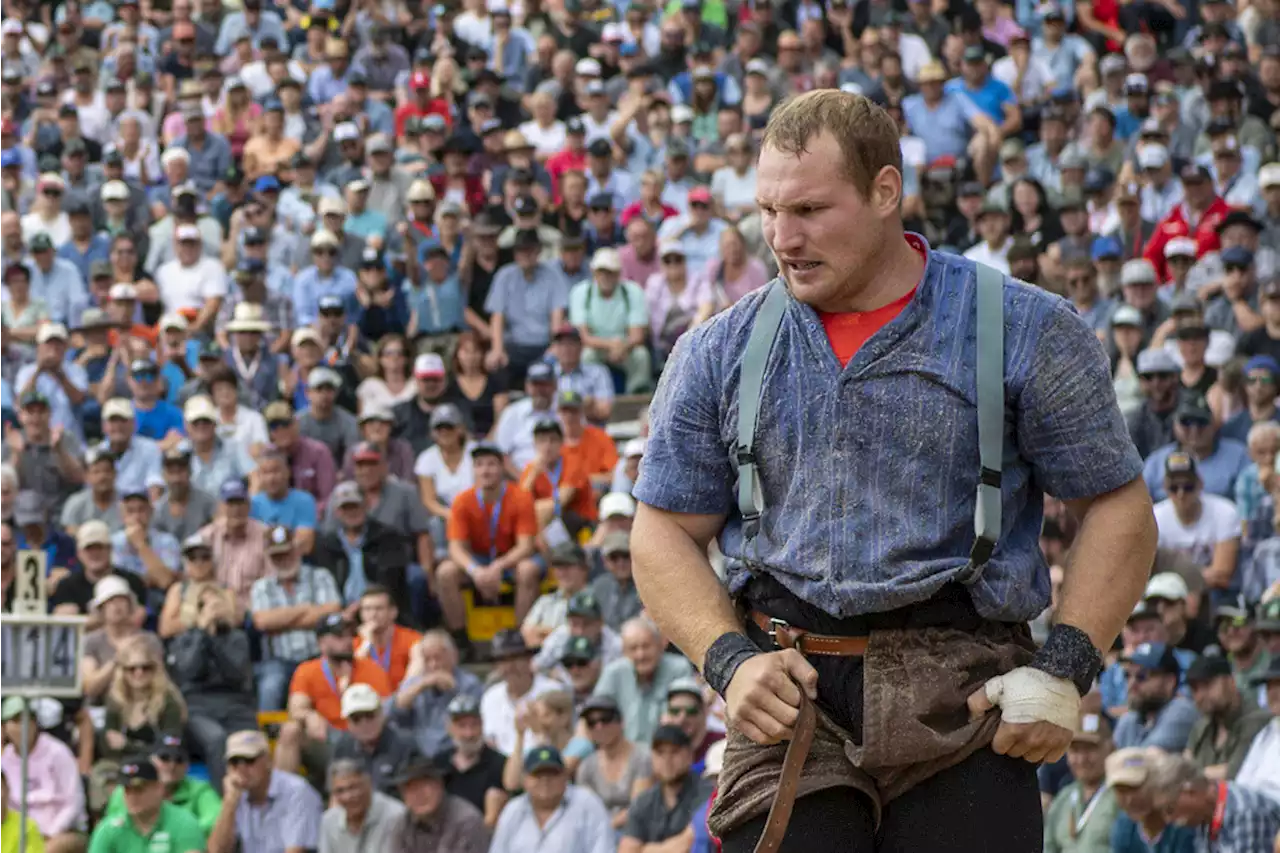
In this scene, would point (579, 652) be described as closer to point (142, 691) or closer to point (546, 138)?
point (142, 691)

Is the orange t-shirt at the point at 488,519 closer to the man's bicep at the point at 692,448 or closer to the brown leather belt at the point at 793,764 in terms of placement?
the man's bicep at the point at 692,448

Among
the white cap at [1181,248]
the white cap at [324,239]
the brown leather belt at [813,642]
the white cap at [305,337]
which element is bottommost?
the white cap at [305,337]

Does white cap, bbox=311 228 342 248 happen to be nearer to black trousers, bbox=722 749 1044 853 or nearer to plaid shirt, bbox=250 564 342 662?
plaid shirt, bbox=250 564 342 662

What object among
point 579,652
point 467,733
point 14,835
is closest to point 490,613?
point 579,652

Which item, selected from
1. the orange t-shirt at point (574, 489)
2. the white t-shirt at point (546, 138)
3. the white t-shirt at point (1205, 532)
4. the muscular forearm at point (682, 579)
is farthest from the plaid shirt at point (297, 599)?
the muscular forearm at point (682, 579)

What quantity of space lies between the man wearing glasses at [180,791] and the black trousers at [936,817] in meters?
8.60

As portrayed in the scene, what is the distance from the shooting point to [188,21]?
74.6 feet

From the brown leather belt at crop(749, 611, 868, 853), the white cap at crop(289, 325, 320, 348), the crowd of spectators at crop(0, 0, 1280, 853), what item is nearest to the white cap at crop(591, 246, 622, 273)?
the crowd of spectators at crop(0, 0, 1280, 853)

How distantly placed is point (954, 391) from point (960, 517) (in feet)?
0.65

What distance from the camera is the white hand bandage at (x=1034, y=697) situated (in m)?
3.54

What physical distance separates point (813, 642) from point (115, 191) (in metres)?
16.3

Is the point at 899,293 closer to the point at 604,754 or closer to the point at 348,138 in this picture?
the point at 604,754

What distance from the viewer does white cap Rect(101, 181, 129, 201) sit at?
1914 centimetres

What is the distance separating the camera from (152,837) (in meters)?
11.5
